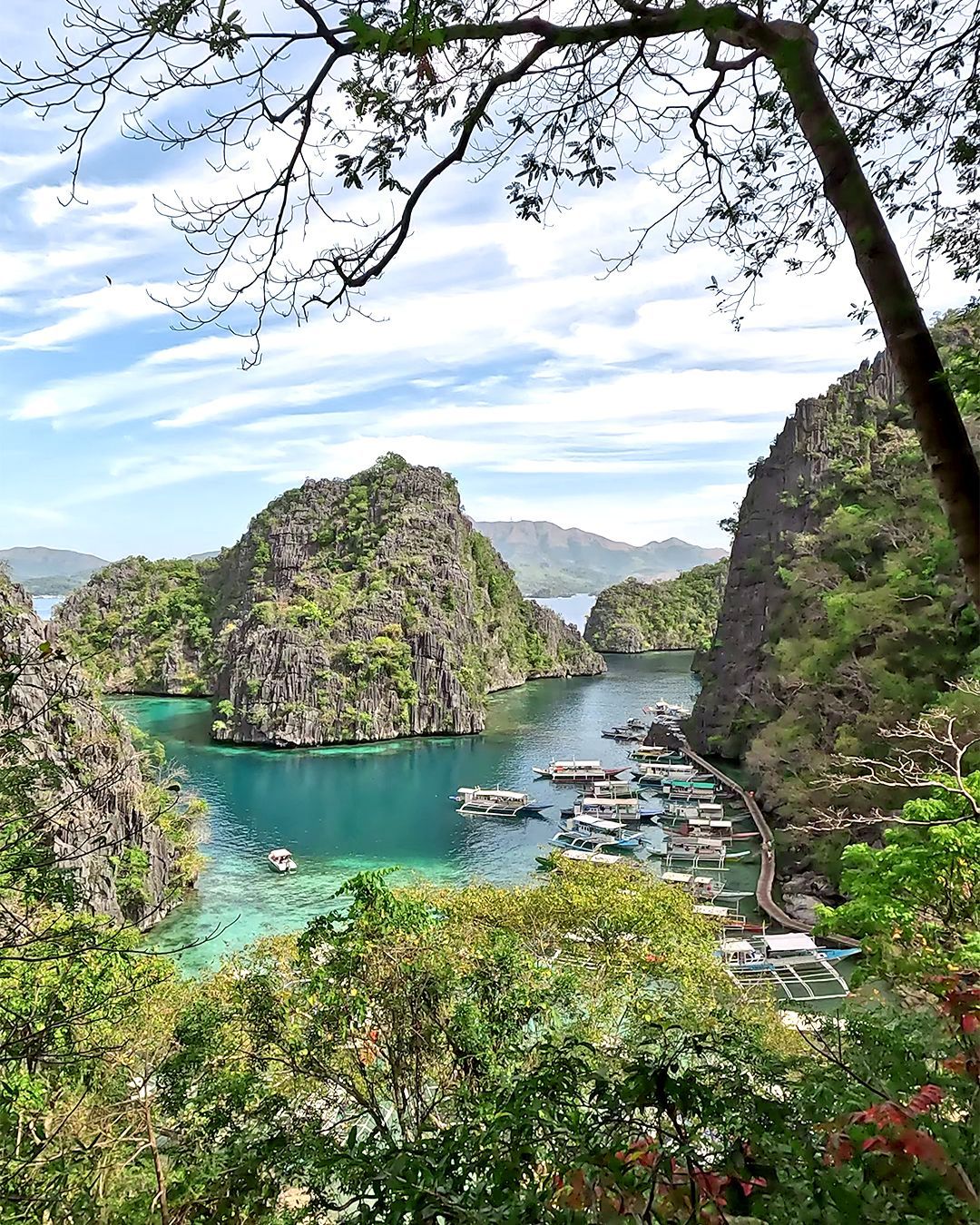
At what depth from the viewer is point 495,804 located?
81.4 ft

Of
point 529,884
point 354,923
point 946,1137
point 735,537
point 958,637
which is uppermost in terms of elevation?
point 735,537

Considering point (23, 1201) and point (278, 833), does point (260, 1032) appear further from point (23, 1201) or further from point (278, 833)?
point (278, 833)

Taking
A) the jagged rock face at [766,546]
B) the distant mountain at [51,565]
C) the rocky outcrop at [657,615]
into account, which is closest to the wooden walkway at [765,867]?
the jagged rock face at [766,546]

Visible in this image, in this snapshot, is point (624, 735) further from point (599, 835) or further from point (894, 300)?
point (894, 300)

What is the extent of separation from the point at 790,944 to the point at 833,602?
874 cm

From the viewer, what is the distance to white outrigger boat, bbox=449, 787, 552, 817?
80.1 feet

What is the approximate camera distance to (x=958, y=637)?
49.3 ft

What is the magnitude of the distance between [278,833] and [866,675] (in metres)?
16.8

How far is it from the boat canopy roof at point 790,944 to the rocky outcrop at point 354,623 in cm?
2583

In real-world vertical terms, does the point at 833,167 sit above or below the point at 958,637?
above

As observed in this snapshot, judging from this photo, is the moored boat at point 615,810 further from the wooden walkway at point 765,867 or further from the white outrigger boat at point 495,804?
the wooden walkway at point 765,867

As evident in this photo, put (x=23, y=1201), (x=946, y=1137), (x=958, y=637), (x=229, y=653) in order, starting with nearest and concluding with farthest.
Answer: (x=946, y=1137) → (x=23, y=1201) → (x=958, y=637) → (x=229, y=653)

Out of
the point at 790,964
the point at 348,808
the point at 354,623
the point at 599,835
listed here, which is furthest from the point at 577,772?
the point at 354,623

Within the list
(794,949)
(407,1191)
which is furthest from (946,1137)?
(794,949)
